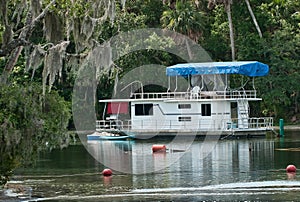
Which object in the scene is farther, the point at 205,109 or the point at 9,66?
the point at 205,109

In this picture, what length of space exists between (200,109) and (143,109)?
4.05 meters

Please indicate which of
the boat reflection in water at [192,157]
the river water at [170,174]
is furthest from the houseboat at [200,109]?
the river water at [170,174]

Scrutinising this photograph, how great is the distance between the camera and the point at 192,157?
3806cm

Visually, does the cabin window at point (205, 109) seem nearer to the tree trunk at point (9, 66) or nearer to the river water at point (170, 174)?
the river water at point (170, 174)

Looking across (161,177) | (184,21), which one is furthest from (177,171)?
(184,21)

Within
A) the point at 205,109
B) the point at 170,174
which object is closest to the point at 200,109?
the point at 205,109

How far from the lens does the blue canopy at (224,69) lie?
5503cm

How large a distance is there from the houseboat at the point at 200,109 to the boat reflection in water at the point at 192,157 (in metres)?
3.96

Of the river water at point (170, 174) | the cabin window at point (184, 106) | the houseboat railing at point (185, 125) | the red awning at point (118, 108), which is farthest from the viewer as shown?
the red awning at point (118, 108)

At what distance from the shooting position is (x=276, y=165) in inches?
1280

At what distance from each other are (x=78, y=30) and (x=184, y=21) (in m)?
37.7

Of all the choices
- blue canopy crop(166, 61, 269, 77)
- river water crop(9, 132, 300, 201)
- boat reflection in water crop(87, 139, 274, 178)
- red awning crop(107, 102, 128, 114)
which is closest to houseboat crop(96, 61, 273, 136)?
blue canopy crop(166, 61, 269, 77)

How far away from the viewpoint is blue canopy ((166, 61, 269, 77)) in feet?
181

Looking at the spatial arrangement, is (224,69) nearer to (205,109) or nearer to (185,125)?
(205,109)
